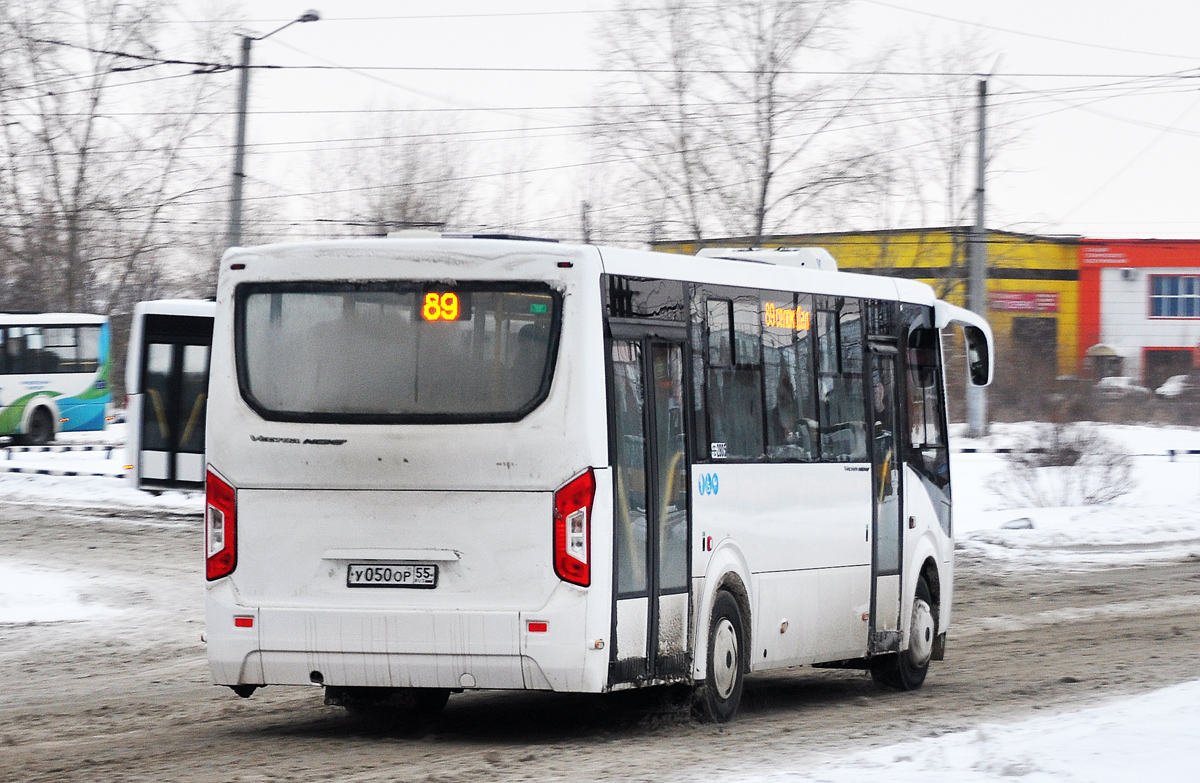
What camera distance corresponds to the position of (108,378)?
149 feet

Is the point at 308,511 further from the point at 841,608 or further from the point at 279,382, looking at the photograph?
the point at 841,608

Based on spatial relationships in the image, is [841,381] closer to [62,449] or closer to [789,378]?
[789,378]

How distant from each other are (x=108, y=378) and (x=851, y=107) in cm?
2039

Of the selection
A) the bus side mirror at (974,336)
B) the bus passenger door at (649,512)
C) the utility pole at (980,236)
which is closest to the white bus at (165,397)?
the utility pole at (980,236)

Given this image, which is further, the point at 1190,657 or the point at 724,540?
the point at 1190,657

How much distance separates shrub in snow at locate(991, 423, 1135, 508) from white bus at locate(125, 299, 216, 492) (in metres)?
13.4

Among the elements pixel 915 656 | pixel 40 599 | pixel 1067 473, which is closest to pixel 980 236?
pixel 1067 473

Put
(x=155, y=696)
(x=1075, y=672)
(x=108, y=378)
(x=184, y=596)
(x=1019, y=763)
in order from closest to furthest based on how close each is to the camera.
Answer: (x=1019, y=763) → (x=155, y=696) → (x=1075, y=672) → (x=184, y=596) → (x=108, y=378)

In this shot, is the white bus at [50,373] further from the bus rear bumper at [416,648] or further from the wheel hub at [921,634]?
the bus rear bumper at [416,648]

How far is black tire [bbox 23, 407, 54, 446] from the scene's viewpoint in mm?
44188

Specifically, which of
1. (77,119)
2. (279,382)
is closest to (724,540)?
(279,382)

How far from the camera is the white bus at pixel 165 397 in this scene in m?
28.5

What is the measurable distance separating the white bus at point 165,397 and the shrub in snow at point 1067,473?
13392 millimetres

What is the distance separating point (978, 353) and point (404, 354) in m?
6.13
